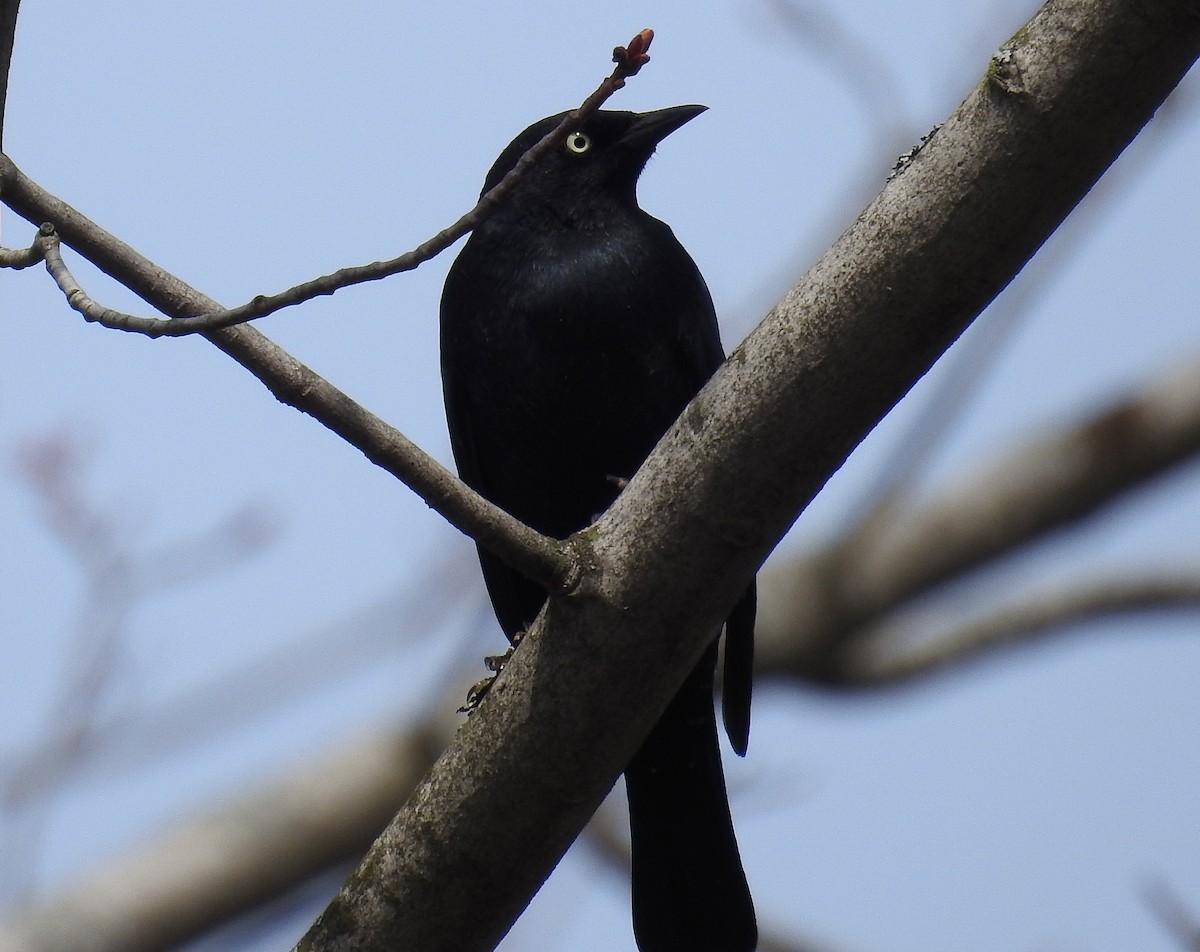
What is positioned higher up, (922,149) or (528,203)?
(528,203)

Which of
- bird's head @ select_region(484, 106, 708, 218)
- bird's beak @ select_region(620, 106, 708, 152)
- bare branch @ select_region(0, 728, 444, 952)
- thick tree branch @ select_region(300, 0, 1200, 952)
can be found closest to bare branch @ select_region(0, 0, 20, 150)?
thick tree branch @ select_region(300, 0, 1200, 952)

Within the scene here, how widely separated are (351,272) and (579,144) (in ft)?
6.81

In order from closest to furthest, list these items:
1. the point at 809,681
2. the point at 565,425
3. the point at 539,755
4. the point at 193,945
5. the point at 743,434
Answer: the point at 743,434 < the point at 539,755 < the point at 565,425 < the point at 193,945 < the point at 809,681

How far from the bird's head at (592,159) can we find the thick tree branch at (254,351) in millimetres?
1768

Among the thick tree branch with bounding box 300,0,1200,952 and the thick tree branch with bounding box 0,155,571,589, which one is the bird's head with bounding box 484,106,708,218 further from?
the thick tree branch with bounding box 0,155,571,589

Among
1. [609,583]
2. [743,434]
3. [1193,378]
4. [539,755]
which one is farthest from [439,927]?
[1193,378]

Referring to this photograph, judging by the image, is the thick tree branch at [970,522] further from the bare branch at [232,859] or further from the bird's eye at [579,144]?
the bird's eye at [579,144]

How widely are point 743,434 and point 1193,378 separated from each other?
326cm

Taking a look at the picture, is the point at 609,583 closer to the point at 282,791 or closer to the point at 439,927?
the point at 439,927

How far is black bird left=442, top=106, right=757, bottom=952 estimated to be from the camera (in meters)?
3.76

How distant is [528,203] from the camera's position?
408 centimetres

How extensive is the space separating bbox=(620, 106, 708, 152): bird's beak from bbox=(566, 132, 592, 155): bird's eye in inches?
3.8

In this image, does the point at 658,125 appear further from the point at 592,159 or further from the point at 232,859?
the point at 232,859

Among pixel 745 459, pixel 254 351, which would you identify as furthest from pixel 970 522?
pixel 254 351
